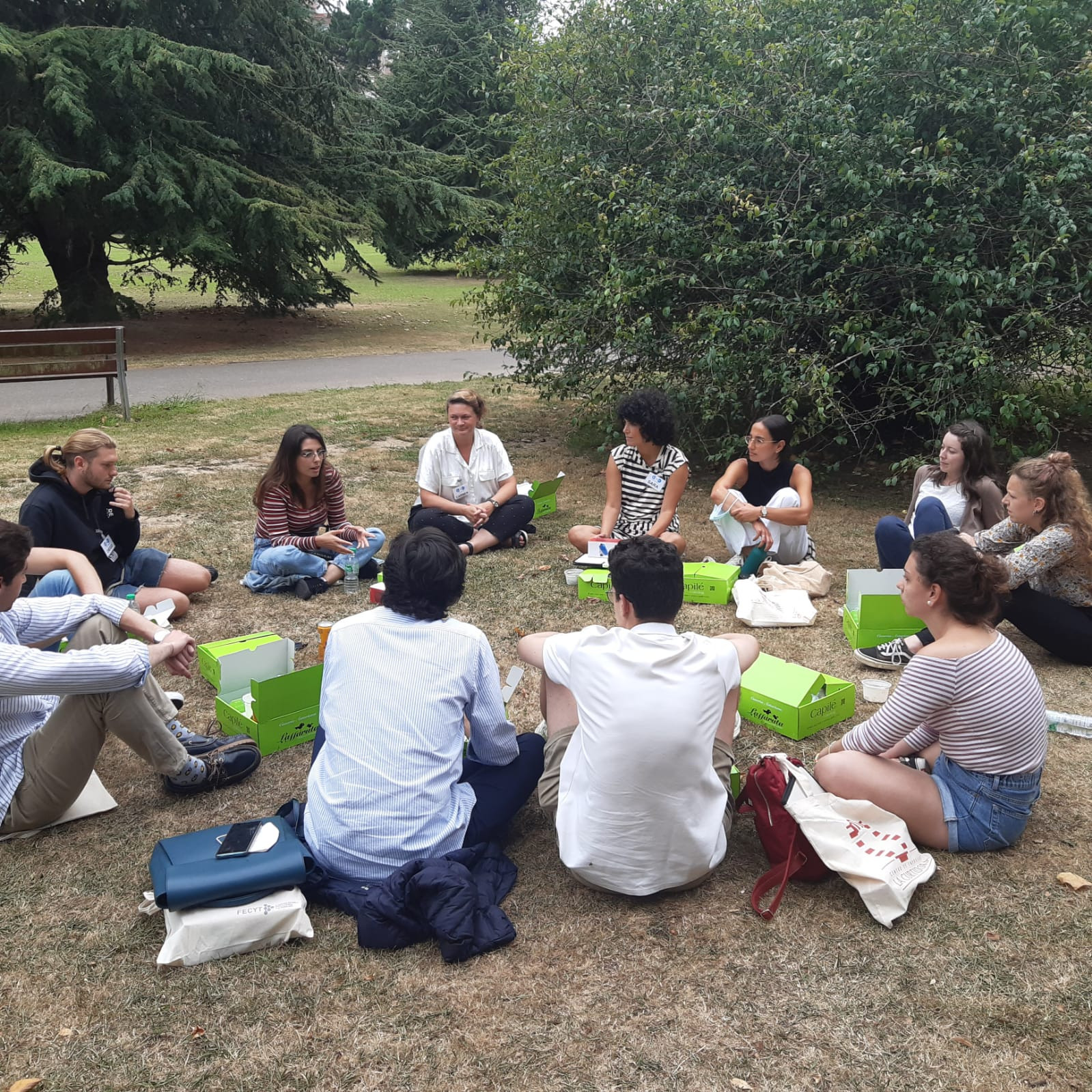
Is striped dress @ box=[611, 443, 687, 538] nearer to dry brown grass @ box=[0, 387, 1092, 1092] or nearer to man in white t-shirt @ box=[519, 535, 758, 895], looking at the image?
dry brown grass @ box=[0, 387, 1092, 1092]

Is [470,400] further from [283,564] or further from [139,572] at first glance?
[139,572]

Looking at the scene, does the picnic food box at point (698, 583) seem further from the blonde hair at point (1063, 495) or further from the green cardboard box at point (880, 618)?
the blonde hair at point (1063, 495)

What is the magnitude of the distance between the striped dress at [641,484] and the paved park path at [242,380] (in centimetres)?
854

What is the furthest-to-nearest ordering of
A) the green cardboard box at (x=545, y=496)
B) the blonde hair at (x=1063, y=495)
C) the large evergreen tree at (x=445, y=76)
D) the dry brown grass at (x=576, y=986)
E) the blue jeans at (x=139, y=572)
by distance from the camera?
1. the large evergreen tree at (x=445, y=76)
2. the green cardboard box at (x=545, y=496)
3. the blue jeans at (x=139, y=572)
4. the blonde hair at (x=1063, y=495)
5. the dry brown grass at (x=576, y=986)

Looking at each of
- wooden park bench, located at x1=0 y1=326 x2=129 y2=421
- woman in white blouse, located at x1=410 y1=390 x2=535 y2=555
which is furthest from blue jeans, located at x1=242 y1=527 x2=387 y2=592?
wooden park bench, located at x1=0 y1=326 x2=129 y2=421

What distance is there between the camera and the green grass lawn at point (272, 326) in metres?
19.3

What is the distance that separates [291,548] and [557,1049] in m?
4.09

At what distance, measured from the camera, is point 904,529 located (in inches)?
232

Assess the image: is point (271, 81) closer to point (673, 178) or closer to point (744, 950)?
point (673, 178)

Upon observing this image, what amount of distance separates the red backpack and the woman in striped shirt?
28 centimetres

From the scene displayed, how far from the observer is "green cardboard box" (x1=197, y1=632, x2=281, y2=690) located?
15.9 feet

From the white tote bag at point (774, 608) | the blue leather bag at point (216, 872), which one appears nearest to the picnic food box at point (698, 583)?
the white tote bag at point (774, 608)

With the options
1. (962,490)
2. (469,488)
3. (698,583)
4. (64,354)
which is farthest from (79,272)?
(962,490)

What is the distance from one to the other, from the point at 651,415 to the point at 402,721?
11.9 feet
